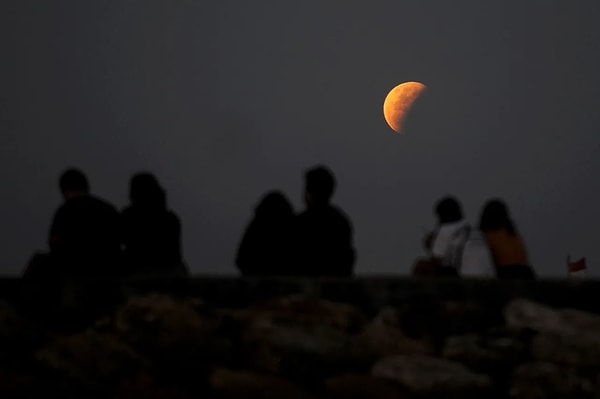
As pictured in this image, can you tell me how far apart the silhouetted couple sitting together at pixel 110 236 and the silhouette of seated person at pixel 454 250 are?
6.34 feet

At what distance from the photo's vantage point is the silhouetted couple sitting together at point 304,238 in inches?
326

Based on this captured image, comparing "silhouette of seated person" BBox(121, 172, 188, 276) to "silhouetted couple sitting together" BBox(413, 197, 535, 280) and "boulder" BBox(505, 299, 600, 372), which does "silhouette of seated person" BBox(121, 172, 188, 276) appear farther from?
"boulder" BBox(505, 299, 600, 372)

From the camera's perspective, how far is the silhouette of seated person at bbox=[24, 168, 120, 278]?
8.10 metres

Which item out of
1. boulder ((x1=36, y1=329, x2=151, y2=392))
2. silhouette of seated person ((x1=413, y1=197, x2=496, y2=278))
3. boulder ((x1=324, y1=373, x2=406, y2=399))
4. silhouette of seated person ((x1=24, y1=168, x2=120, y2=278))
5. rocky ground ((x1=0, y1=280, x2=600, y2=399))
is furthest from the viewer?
silhouette of seated person ((x1=413, y1=197, x2=496, y2=278))

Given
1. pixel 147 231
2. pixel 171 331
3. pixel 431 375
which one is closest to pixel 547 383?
pixel 431 375

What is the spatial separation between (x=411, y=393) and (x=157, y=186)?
2.62 meters

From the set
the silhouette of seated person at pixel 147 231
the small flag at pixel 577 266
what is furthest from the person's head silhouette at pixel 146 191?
the small flag at pixel 577 266

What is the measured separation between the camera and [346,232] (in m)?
8.33

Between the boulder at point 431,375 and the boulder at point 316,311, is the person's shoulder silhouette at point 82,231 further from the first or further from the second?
the boulder at point 431,375

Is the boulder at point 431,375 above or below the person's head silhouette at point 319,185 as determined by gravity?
below

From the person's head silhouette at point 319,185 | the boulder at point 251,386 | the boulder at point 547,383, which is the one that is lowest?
the boulder at point 547,383

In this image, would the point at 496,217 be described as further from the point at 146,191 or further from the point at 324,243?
the point at 146,191

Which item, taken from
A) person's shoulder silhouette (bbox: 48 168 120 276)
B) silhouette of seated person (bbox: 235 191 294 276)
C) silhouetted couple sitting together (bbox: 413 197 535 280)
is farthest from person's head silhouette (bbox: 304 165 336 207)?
person's shoulder silhouette (bbox: 48 168 120 276)

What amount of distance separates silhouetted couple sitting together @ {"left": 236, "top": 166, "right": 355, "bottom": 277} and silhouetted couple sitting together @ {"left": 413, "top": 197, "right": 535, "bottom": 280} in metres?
0.72
